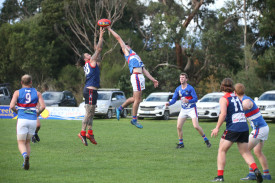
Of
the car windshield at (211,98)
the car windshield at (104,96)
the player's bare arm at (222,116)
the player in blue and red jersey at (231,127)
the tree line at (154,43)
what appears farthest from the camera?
the tree line at (154,43)

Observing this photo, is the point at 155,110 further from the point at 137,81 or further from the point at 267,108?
the point at 137,81

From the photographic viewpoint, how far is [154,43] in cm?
4353

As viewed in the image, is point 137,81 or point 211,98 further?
A: point 211,98

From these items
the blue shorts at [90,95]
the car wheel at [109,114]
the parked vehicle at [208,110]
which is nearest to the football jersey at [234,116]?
the blue shorts at [90,95]

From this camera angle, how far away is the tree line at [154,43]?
40594 mm

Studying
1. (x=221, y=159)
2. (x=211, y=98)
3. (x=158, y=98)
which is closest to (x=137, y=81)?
(x=221, y=159)

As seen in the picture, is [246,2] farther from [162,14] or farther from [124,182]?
[124,182]

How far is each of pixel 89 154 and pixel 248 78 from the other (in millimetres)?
27810

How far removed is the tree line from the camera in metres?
40.6

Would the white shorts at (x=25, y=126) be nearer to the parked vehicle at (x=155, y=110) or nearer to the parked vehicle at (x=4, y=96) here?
the parked vehicle at (x=155, y=110)

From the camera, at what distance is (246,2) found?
4238 centimetres

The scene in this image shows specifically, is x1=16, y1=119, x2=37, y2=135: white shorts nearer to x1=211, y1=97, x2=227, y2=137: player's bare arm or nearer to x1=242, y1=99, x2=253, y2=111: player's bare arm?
x1=211, y1=97, x2=227, y2=137: player's bare arm

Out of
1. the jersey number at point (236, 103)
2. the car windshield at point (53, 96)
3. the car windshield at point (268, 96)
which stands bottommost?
the car windshield at point (53, 96)

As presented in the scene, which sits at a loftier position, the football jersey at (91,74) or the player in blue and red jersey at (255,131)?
the football jersey at (91,74)
